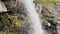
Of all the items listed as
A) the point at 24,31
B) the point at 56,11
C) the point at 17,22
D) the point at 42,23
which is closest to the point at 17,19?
the point at 17,22

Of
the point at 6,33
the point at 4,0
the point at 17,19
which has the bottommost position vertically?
the point at 6,33

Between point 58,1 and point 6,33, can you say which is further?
point 58,1

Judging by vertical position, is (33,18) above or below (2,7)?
below

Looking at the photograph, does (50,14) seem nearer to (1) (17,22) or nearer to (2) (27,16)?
(2) (27,16)

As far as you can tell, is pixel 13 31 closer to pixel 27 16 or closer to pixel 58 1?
pixel 27 16

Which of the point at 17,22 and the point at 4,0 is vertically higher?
the point at 4,0

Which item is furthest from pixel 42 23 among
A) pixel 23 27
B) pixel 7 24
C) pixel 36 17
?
pixel 7 24
